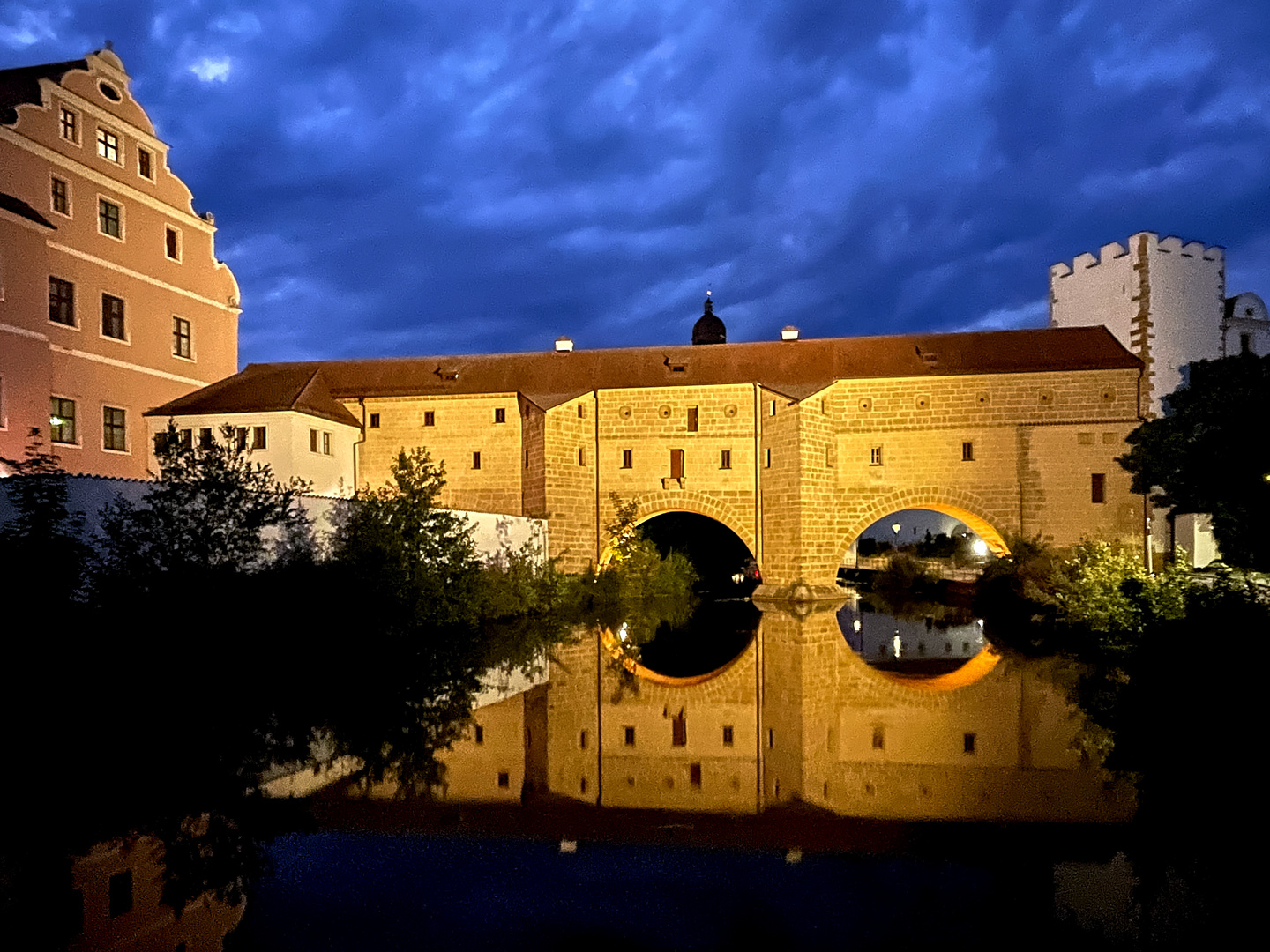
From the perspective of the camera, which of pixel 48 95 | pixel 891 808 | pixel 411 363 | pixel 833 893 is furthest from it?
pixel 411 363

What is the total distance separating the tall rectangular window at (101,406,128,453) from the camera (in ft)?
75.5

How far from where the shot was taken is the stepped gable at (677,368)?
92.3 ft

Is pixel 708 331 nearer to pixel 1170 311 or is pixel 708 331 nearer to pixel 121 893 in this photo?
pixel 1170 311

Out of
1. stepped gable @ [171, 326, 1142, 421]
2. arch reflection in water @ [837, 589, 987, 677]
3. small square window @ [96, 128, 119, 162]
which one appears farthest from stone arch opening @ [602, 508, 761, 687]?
small square window @ [96, 128, 119, 162]

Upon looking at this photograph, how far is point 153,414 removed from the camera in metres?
24.3

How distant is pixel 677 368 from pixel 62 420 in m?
17.5

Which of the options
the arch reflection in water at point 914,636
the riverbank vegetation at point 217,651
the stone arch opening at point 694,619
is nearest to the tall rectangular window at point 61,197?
the riverbank vegetation at point 217,651

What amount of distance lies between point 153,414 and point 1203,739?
78.4ft

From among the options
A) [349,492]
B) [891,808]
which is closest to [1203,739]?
[891,808]

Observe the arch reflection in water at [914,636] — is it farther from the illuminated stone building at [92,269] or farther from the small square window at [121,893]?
the illuminated stone building at [92,269]

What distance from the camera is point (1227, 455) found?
16.1 meters

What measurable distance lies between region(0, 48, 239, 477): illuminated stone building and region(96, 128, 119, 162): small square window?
0.11 ft

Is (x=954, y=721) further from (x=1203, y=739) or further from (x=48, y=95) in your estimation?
(x=48, y=95)

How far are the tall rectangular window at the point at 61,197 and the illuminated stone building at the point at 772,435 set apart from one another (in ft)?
19.4
